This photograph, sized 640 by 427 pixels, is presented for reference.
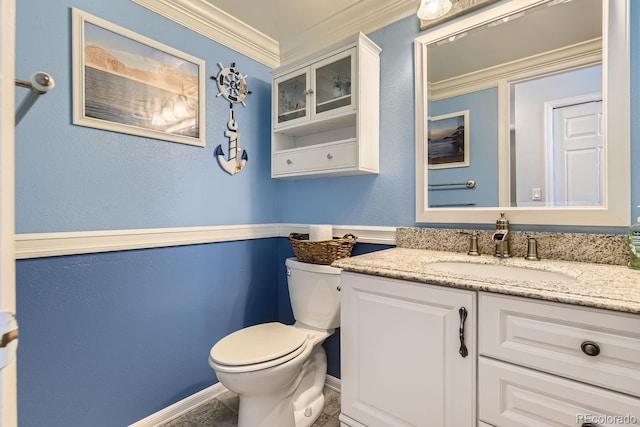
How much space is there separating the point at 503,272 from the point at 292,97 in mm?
1468

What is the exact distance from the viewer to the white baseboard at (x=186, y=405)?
1.51 metres

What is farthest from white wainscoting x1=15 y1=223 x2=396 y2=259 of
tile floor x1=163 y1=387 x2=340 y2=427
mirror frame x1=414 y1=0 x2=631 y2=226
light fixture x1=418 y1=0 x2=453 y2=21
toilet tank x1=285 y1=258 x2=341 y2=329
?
light fixture x1=418 y1=0 x2=453 y2=21

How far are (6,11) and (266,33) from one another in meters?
1.78

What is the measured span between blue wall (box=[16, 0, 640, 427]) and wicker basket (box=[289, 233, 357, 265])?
0.14 metres

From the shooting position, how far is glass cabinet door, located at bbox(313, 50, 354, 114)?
64.2 inches

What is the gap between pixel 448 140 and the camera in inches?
59.2

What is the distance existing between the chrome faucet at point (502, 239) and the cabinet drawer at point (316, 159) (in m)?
0.72

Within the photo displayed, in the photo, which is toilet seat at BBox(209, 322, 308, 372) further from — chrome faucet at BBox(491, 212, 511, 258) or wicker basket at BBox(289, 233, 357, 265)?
chrome faucet at BBox(491, 212, 511, 258)

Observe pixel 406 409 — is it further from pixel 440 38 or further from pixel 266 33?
pixel 266 33

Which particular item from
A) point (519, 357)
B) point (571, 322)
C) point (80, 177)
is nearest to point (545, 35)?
point (571, 322)

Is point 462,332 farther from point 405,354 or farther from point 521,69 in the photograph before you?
point 521,69

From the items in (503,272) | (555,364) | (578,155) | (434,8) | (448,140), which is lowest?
(555,364)

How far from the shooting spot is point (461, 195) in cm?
147

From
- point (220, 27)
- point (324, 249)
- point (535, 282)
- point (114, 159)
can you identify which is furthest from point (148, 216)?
point (535, 282)
